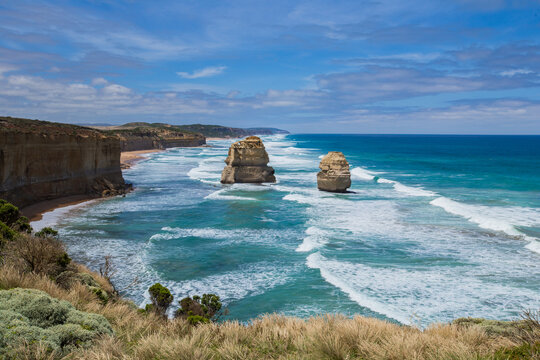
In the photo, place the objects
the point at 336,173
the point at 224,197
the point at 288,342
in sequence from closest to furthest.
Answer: the point at 288,342, the point at 224,197, the point at 336,173

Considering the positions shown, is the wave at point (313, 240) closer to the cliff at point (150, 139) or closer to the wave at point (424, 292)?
the wave at point (424, 292)

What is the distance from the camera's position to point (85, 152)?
35.0 metres

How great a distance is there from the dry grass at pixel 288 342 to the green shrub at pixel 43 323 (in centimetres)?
28

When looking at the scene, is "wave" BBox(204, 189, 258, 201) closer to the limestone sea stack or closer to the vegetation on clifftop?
the limestone sea stack

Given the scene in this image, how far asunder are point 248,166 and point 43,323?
3689cm

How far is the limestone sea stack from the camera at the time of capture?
139 ft

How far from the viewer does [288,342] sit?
6.49 meters

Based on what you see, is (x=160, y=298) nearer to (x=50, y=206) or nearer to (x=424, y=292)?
(x=424, y=292)

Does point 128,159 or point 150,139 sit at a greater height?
point 150,139

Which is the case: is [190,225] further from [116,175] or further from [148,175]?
[148,175]

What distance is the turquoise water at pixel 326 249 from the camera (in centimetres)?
1397

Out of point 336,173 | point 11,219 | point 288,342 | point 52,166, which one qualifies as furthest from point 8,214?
point 336,173

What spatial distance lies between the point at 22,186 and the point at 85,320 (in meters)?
25.6

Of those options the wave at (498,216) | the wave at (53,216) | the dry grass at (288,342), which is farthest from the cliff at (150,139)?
the dry grass at (288,342)
